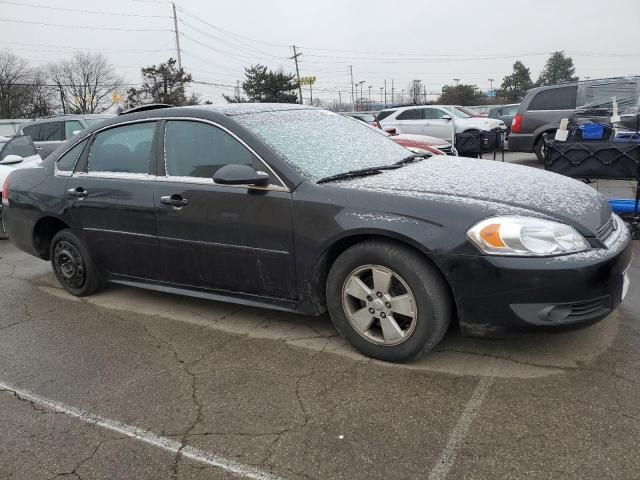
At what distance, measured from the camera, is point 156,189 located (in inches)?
154

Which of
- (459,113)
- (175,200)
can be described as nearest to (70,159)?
(175,200)

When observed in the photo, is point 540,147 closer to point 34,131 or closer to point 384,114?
point 384,114

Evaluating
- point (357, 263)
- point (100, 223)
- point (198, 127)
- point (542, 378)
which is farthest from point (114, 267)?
point (542, 378)

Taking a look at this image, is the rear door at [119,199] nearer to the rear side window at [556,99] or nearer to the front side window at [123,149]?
the front side window at [123,149]

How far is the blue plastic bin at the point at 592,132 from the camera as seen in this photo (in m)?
6.02

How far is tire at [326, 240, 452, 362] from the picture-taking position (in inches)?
116

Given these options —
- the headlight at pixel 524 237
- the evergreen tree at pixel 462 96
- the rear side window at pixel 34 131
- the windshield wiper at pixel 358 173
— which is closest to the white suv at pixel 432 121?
the rear side window at pixel 34 131

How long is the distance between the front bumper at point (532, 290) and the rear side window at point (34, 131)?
39.4ft

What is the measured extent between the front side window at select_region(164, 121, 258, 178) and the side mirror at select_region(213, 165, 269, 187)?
0.46 ft

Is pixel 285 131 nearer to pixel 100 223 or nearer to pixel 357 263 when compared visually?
pixel 357 263

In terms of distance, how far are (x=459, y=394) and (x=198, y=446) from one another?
4.38ft

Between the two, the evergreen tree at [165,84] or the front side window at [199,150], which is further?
the evergreen tree at [165,84]

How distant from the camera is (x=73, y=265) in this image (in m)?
4.71

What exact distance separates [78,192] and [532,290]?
3529mm
